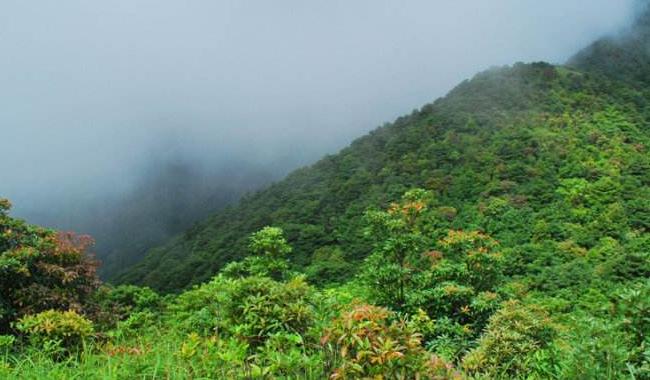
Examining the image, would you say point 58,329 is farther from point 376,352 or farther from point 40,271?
point 376,352

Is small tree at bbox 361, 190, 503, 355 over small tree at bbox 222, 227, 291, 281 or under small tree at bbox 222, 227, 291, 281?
under

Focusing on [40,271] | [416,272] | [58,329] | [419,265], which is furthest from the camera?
[419,265]

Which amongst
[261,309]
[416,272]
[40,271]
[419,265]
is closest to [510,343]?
[261,309]

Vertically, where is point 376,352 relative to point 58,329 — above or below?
below

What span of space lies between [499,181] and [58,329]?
66.0ft

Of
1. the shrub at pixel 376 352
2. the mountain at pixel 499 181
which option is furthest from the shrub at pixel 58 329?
the mountain at pixel 499 181

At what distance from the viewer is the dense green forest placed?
298cm

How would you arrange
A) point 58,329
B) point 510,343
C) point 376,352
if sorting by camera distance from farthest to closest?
point 510,343, point 58,329, point 376,352

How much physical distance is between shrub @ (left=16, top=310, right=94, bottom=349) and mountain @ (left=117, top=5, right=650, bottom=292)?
12897 mm

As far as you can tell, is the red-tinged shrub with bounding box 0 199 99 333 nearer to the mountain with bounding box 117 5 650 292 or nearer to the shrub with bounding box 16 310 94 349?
the shrub with bounding box 16 310 94 349

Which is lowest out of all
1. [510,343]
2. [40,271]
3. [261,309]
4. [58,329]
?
[510,343]

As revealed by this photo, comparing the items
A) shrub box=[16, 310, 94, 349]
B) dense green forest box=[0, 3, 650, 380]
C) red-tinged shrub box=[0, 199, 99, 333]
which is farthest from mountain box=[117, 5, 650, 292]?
shrub box=[16, 310, 94, 349]

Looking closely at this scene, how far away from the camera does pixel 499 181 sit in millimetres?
21094

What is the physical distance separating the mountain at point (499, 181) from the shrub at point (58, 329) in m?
12.9
